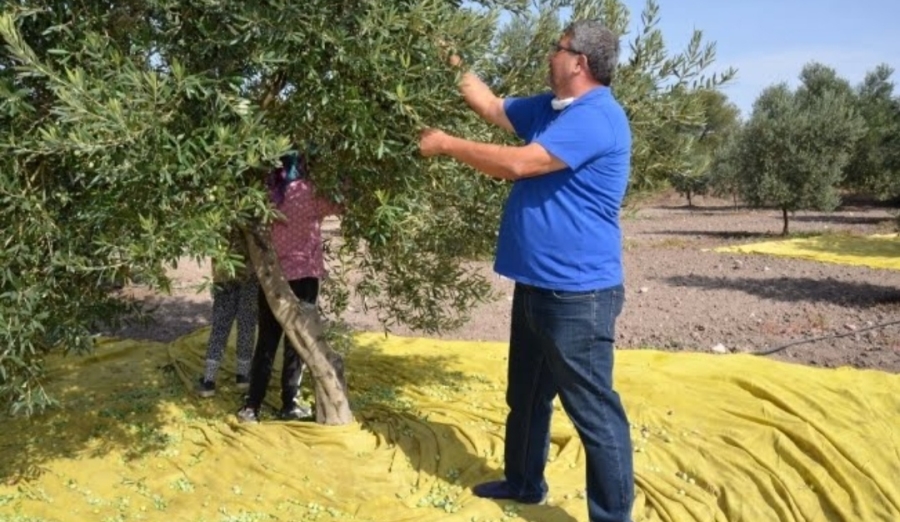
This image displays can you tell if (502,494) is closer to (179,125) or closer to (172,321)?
(179,125)

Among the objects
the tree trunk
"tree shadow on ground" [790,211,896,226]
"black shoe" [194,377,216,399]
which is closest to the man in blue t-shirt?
the tree trunk

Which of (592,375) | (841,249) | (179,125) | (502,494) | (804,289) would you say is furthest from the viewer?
(841,249)

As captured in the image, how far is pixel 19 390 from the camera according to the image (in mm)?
4551

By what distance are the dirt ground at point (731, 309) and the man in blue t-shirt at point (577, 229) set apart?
5.83ft

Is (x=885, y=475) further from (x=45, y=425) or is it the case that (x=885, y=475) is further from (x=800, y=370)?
(x=45, y=425)

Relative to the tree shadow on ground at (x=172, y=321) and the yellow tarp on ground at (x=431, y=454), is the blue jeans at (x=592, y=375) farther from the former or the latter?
the tree shadow on ground at (x=172, y=321)

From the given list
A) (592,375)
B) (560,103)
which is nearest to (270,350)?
(592,375)

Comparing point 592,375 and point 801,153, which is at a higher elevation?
point 801,153

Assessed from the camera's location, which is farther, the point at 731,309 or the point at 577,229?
the point at 731,309

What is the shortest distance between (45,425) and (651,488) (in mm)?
4350

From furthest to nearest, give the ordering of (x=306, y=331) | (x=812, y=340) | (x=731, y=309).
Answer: (x=731, y=309) < (x=812, y=340) < (x=306, y=331)

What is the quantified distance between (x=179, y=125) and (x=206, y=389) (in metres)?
3.34

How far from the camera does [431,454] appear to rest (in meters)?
5.67

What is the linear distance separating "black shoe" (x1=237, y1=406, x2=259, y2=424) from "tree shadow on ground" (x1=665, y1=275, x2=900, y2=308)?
1072cm
